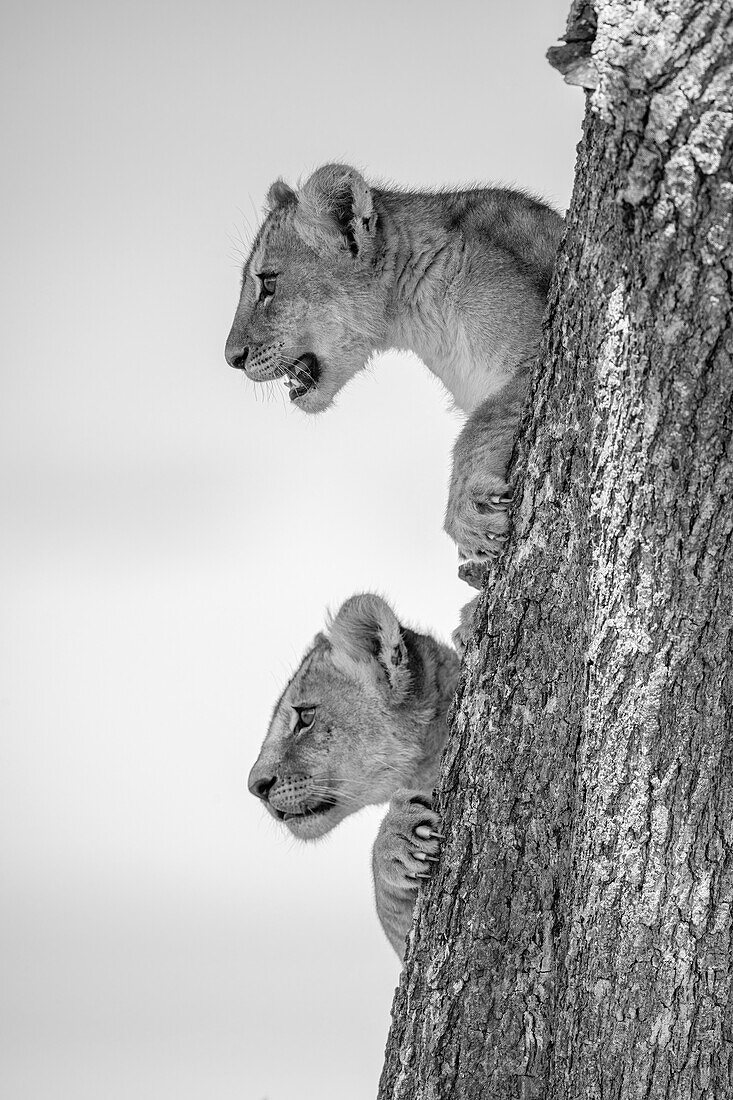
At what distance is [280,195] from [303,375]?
0.98 meters

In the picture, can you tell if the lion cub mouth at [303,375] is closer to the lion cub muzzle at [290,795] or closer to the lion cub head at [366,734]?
the lion cub head at [366,734]

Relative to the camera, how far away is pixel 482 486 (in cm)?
429

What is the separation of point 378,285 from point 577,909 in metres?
3.06

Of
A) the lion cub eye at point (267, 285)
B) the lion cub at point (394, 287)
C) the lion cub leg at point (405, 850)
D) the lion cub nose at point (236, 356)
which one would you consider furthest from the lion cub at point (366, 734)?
the lion cub eye at point (267, 285)

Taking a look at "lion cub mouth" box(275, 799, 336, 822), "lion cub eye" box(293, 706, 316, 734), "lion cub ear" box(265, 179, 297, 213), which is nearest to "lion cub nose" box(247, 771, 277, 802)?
"lion cub mouth" box(275, 799, 336, 822)

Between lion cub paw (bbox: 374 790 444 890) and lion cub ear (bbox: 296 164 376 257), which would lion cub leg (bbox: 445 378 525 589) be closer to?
lion cub paw (bbox: 374 790 444 890)

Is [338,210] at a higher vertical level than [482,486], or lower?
higher

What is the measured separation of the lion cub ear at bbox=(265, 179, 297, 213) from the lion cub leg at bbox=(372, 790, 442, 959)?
3.10 metres

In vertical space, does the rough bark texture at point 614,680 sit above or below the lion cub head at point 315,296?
below

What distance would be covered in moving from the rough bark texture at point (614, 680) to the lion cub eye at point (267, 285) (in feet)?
7.96

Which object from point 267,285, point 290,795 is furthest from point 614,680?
point 267,285

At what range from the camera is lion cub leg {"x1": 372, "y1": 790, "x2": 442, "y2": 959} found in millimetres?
4164

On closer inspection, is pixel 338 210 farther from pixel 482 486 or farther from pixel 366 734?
pixel 366 734

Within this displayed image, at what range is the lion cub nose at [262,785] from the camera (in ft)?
19.1
